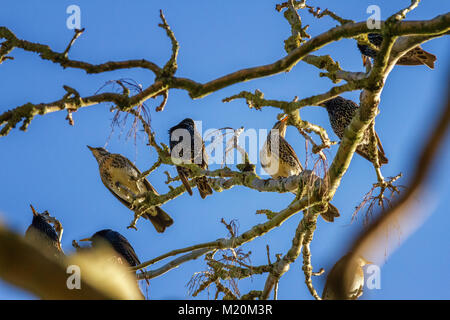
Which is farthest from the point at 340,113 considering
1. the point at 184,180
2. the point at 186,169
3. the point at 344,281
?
the point at 344,281

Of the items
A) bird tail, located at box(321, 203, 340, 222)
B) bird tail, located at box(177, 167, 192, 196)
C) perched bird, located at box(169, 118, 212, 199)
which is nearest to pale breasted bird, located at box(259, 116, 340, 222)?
perched bird, located at box(169, 118, 212, 199)

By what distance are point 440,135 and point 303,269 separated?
295 centimetres

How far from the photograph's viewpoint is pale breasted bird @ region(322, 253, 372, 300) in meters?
3.16

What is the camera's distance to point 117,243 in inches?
262

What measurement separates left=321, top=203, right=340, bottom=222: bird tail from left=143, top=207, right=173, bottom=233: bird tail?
2.62 metres

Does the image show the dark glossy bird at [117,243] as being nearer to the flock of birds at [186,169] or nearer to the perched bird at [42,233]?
the flock of birds at [186,169]

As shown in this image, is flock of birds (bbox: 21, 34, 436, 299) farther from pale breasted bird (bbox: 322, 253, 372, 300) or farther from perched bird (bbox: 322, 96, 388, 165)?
pale breasted bird (bbox: 322, 253, 372, 300)

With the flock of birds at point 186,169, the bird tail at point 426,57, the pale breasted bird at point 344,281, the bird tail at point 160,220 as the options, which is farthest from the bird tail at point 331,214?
the bird tail at point 160,220

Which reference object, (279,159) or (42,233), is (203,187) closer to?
(279,159)

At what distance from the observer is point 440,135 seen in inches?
57.7

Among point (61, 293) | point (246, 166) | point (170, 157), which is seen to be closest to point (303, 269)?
point (246, 166)

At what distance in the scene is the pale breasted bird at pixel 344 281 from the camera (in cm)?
316

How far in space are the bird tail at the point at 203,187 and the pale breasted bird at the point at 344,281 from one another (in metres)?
1.90
